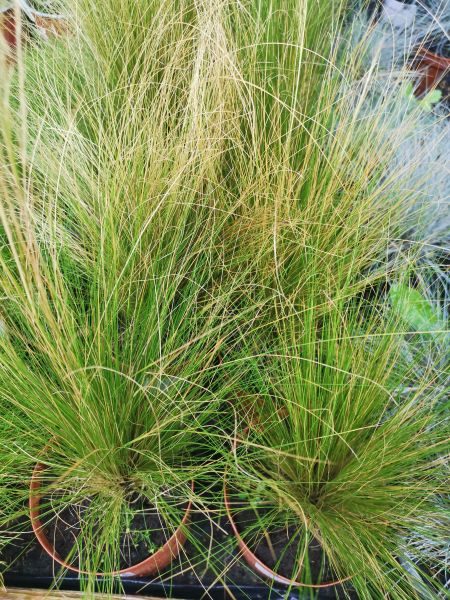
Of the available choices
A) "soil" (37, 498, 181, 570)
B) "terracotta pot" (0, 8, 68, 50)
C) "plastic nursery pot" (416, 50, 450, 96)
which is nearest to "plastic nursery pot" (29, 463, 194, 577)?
"soil" (37, 498, 181, 570)

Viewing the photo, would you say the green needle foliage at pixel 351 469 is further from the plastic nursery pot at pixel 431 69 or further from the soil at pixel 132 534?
the plastic nursery pot at pixel 431 69

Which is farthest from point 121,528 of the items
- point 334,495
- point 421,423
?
point 421,423

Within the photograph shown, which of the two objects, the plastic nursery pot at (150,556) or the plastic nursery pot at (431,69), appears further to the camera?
the plastic nursery pot at (431,69)

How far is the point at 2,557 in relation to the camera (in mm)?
724

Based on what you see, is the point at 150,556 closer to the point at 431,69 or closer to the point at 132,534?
the point at 132,534

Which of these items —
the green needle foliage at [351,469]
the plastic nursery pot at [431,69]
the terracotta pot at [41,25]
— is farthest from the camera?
the plastic nursery pot at [431,69]

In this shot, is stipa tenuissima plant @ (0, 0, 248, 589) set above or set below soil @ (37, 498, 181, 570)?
above

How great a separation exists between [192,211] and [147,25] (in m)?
0.50

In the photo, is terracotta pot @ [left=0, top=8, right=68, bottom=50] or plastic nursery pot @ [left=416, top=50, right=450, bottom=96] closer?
terracotta pot @ [left=0, top=8, right=68, bottom=50]

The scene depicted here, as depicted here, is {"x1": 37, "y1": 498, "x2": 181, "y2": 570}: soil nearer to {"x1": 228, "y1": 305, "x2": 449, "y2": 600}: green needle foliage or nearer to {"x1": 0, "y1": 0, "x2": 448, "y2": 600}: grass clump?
{"x1": 0, "y1": 0, "x2": 448, "y2": 600}: grass clump

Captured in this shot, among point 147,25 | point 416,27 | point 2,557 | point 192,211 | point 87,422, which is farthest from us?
point 416,27

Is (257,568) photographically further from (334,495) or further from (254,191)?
(254,191)

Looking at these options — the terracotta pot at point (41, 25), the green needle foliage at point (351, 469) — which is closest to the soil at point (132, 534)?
the green needle foliage at point (351, 469)

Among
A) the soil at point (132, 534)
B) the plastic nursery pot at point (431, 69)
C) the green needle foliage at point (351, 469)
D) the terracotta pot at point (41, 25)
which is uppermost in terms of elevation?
the plastic nursery pot at point (431, 69)
